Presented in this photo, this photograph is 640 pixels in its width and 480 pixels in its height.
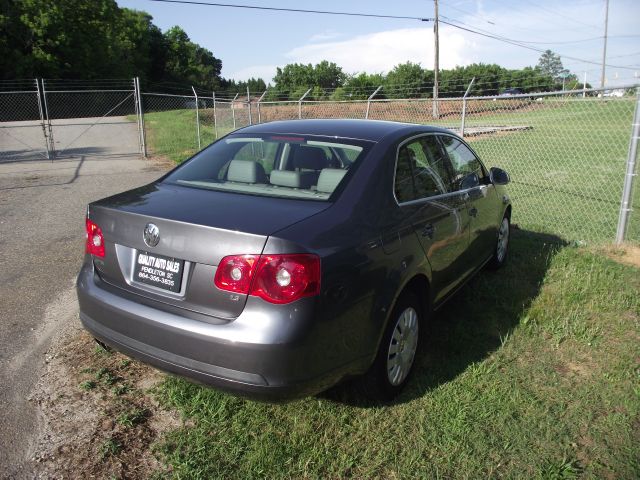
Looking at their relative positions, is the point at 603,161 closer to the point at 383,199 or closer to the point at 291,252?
the point at 383,199

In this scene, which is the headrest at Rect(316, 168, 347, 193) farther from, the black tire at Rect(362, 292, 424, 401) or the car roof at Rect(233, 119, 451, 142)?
the black tire at Rect(362, 292, 424, 401)

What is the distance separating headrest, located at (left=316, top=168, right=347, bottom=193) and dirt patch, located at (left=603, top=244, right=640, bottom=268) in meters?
3.95

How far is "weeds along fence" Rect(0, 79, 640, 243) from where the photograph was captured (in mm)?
7367

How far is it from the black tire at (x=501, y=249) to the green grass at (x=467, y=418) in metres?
1.07

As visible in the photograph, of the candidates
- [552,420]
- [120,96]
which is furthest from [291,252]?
[120,96]

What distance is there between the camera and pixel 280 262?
2.33 m

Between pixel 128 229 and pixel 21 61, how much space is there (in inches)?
1802

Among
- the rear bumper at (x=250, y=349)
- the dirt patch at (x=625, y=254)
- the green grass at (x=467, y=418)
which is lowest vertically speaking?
the green grass at (x=467, y=418)

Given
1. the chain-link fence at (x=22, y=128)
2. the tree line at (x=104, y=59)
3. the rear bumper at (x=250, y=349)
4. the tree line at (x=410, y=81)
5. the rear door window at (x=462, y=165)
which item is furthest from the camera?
the tree line at (x=104, y=59)

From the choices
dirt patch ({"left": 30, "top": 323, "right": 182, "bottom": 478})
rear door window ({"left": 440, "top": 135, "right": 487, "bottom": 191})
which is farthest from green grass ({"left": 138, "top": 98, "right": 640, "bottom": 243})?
dirt patch ({"left": 30, "top": 323, "right": 182, "bottom": 478})

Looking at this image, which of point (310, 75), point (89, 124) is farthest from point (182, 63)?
point (89, 124)

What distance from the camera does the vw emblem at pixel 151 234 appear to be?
8.43 feet

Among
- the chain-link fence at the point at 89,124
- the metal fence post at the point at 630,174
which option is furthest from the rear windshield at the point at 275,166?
the chain-link fence at the point at 89,124

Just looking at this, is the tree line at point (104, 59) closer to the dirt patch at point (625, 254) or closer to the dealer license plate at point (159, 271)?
the dirt patch at point (625, 254)
